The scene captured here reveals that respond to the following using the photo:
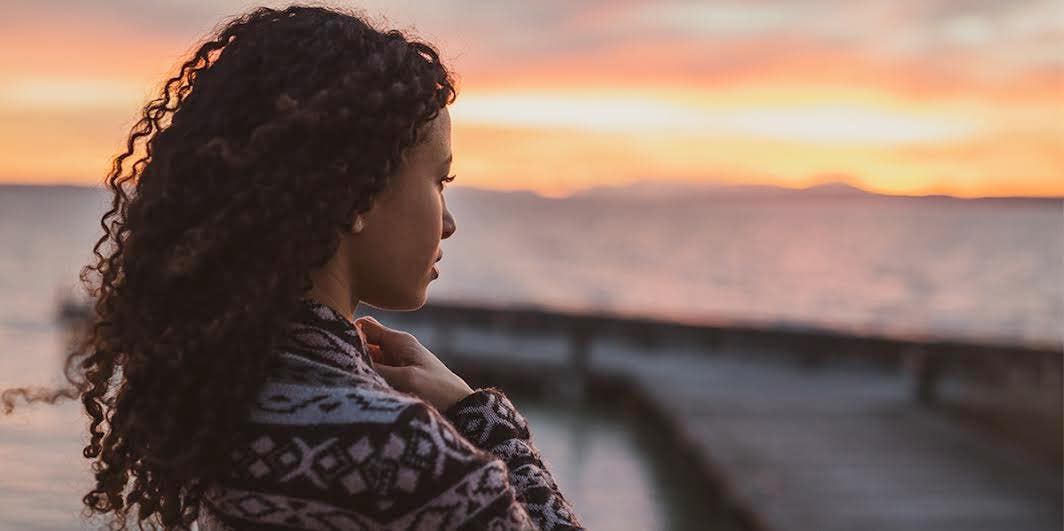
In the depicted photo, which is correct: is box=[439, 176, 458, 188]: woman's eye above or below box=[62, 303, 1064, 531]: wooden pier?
above

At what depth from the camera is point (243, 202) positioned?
121 centimetres

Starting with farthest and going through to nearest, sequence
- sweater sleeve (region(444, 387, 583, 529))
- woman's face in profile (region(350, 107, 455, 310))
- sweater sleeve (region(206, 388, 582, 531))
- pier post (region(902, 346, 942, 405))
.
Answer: pier post (region(902, 346, 942, 405)) < sweater sleeve (region(444, 387, 583, 529)) < woman's face in profile (region(350, 107, 455, 310)) < sweater sleeve (region(206, 388, 582, 531))

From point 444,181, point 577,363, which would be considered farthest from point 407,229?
point 577,363

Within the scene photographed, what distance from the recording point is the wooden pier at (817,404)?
22.9 ft

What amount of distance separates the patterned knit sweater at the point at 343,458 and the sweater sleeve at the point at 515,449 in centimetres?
20

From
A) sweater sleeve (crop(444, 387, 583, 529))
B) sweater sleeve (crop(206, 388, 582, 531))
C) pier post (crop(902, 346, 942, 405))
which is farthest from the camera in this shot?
pier post (crop(902, 346, 942, 405))

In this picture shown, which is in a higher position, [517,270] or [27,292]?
[27,292]

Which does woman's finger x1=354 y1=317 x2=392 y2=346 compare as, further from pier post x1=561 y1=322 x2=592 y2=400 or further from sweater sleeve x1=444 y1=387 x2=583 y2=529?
pier post x1=561 y1=322 x2=592 y2=400

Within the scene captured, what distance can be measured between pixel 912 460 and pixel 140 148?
7.64 metres

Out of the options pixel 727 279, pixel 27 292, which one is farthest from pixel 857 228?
pixel 27 292

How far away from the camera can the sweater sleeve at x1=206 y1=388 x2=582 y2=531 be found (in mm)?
1143

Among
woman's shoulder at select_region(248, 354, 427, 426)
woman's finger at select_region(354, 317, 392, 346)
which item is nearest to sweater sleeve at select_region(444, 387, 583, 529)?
woman's finger at select_region(354, 317, 392, 346)

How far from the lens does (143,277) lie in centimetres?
129

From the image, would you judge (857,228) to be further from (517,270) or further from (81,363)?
(81,363)
